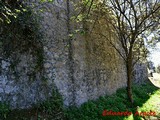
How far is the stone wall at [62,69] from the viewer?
6.39 m

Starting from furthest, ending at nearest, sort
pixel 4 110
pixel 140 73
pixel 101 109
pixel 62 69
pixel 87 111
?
pixel 140 73
pixel 101 109
pixel 87 111
pixel 62 69
pixel 4 110

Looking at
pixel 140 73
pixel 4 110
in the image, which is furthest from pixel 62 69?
pixel 140 73

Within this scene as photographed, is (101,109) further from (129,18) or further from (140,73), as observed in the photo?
(140,73)

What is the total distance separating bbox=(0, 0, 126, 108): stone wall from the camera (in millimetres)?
6391

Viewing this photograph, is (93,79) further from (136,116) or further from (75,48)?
(136,116)

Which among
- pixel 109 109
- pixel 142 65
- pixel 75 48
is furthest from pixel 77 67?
pixel 142 65

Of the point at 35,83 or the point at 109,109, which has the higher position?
the point at 35,83

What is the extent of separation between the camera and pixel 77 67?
332 inches

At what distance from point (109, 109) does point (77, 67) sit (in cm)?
193

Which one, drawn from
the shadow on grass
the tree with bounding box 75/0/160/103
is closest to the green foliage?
the shadow on grass

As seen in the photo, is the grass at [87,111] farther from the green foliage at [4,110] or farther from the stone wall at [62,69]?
the stone wall at [62,69]

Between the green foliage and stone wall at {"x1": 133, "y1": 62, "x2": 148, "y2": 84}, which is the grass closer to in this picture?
the green foliage

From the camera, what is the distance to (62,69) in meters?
7.66

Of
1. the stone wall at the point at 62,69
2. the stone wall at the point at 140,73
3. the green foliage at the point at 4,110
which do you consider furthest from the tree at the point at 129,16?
the stone wall at the point at 140,73
